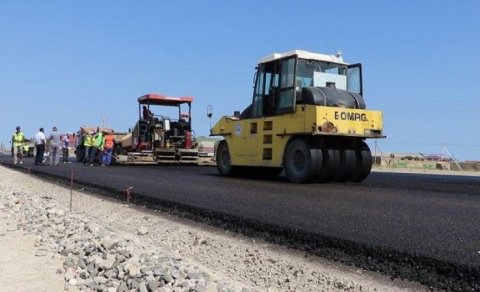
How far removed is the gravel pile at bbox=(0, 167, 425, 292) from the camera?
12.9 feet

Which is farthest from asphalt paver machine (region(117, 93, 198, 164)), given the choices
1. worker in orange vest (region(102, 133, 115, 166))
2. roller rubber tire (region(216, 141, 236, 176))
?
roller rubber tire (region(216, 141, 236, 176))

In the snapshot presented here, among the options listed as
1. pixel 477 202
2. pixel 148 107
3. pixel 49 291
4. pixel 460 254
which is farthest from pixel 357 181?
pixel 148 107

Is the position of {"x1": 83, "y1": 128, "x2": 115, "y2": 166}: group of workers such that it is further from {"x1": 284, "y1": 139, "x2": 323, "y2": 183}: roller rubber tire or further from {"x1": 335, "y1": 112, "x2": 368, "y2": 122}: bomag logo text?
{"x1": 335, "y1": 112, "x2": 368, "y2": 122}: bomag logo text

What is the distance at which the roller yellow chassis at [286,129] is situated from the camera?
1021 centimetres

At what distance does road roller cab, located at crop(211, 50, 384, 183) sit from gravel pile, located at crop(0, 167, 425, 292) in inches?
158

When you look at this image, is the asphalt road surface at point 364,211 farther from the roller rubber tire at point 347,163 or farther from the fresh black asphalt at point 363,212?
the roller rubber tire at point 347,163

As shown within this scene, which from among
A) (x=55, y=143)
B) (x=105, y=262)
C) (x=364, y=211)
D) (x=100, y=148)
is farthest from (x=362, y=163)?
(x=100, y=148)

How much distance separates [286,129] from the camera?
1087 centimetres

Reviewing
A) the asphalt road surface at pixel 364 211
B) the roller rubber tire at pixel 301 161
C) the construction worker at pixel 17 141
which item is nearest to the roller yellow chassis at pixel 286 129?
the roller rubber tire at pixel 301 161

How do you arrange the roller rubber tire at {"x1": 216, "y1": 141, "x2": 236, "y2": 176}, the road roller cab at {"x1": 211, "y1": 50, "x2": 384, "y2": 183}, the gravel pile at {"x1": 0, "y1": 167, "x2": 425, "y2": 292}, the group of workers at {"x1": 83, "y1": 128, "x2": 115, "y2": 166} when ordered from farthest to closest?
the group of workers at {"x1": 83, "y1": 128, "x2": 115, "y2": 166} < the roller rubber tire at {"x1": 216, "y1": 141, "x2": 236, "y2": 176} < the road roller cab at {"x1": 211, "y1": 50, "x2": 384, "y2": 183} < the gravel pile at {"x1": 0, "y1": 167, "x2": 425, "y2": 292}

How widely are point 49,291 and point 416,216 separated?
3.94 metres

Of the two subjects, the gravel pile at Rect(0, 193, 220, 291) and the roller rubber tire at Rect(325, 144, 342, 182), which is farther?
the roller rubber tire at Rect(325, 144, 342, 182)

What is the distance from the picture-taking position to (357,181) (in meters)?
11.2

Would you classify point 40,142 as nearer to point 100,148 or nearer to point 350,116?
point 100,148
